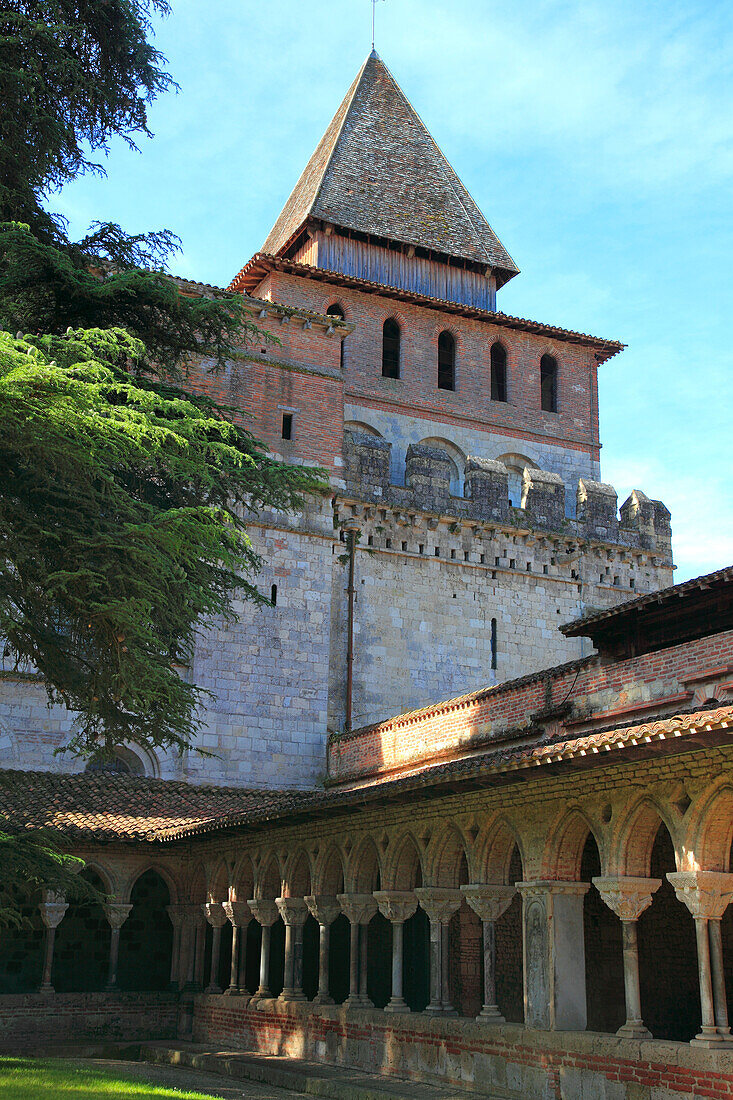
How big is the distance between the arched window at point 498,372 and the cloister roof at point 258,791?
11.2 metres

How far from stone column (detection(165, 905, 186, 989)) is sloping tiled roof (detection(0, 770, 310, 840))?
1630 millimetres

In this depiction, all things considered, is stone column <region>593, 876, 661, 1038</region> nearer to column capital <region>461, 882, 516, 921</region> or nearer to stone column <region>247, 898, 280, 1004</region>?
column capital <region>461, 882, 516, 921</region>

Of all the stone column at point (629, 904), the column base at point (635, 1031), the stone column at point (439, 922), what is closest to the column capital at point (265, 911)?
the stone column at point (439, 922)

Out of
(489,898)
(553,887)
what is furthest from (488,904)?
(553,887)

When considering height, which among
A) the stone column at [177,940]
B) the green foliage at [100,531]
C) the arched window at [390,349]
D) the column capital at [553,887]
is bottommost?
the stone column at [177,940]

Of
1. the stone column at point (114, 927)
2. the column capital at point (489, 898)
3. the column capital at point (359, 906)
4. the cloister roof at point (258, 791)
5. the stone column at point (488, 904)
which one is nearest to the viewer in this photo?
the cloister roof at point (258, 791)

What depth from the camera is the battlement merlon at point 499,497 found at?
22906mm

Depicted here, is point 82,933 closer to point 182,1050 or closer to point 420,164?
point 182,1050

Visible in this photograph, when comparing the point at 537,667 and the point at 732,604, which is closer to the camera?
the point at 732,604

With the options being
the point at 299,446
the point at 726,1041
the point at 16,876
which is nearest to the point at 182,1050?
the point at 16,876

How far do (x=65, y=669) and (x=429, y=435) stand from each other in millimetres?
15079

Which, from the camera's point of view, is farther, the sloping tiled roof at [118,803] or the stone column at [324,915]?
the sloping tiled roof at [118,803]

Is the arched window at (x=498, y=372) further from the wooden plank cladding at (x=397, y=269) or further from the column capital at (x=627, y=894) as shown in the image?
the column capital at (x=627, y=894)

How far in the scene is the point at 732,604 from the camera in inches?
517
